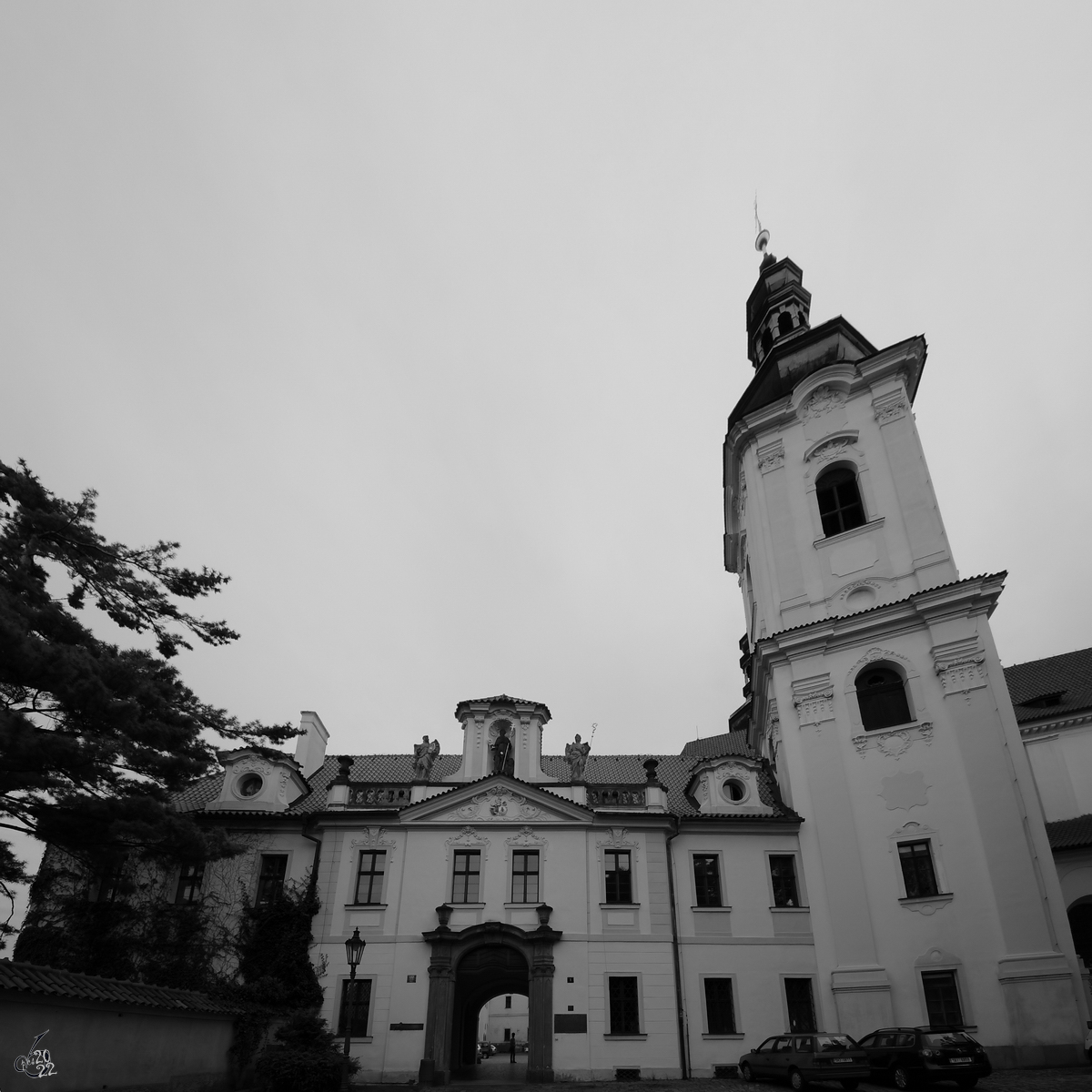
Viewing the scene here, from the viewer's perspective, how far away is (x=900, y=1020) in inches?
836

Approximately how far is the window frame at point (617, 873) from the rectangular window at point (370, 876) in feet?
21.7

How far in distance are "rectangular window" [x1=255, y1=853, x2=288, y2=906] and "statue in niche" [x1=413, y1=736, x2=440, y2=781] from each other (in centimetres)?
463

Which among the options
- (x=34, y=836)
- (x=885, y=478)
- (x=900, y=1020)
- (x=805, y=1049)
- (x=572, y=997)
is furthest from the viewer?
(x=885, y=478)

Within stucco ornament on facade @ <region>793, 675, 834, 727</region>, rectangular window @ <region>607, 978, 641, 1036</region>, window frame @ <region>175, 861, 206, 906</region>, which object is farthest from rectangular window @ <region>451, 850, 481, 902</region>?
stucco ornament on facade @ <region>793, 675, 834, 727</region>

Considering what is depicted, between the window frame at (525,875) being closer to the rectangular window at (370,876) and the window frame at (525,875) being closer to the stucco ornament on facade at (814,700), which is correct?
the rectangular window at (370,876)

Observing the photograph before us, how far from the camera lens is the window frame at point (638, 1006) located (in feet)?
72.9

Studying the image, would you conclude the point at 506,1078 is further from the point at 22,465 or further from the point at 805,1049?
the point at 22,465

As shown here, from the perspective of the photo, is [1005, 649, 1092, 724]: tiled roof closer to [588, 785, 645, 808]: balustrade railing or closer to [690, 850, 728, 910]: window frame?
[690, 850, 728, 910]: window frame

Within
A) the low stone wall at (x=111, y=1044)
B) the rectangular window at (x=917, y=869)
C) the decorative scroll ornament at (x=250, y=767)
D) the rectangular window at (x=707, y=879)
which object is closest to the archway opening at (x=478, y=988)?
the rectangular window at (x=707, y=879)

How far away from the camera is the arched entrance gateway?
71.7 feet

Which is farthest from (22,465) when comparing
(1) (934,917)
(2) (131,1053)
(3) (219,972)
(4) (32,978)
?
(1) (934,917)

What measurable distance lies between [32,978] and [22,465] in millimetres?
10520

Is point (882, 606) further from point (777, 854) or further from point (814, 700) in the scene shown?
point (777, 854)

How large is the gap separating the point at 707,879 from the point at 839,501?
13.8m
